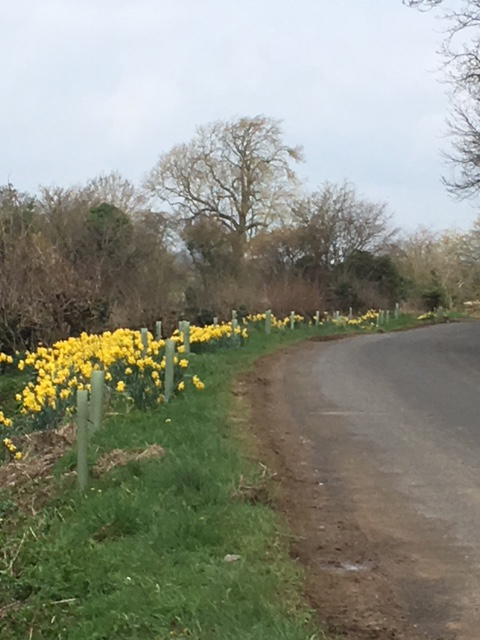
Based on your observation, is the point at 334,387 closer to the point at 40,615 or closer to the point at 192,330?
the point at 192,330

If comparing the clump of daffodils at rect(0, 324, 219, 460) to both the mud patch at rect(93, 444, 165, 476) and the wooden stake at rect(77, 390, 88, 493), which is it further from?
the wooden stake at rect(77, 390, 88, 493)

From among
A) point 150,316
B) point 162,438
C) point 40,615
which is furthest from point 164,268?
point 40,615

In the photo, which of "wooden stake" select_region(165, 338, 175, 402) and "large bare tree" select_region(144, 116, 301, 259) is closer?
"wooden stake" select_region(165, 338, 175, 402)

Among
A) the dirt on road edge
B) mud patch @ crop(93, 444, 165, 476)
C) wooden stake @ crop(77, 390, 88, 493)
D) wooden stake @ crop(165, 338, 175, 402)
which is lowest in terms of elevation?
the dirt on road edge

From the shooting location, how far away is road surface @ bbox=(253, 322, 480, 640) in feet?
16.6

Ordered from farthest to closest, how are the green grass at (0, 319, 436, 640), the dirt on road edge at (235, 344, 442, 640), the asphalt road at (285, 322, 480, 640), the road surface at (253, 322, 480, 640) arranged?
the asphalt road at (285, 322, 480, 640) → the road surface at (253, 322, 480, 640) → the dirt on road edge at (235, 344, 442, 640) → the green grass at (0, 319, 436, 640)

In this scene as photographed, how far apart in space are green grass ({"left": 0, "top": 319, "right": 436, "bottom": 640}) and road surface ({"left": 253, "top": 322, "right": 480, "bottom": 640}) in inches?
14.3

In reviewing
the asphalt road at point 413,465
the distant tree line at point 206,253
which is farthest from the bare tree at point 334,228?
the asphalt road at point 413,465

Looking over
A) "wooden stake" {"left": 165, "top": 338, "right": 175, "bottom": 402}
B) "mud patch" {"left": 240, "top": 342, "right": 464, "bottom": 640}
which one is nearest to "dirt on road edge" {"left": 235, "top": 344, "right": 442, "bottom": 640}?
"mud patch" {"left": 240, "top": 342, "right": 464, "bottom": 640}

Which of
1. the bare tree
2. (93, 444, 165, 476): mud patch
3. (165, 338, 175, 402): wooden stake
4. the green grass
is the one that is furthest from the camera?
the bare tree

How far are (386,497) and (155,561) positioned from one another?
9.05 feet

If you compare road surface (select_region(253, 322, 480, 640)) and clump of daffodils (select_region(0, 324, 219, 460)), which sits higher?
clump of daffodils (select_region(0, 324, 219, 460))

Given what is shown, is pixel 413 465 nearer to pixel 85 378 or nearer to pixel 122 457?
pixel 122 457

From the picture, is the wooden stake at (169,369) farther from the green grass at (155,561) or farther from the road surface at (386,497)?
the green grass at (155,561)
